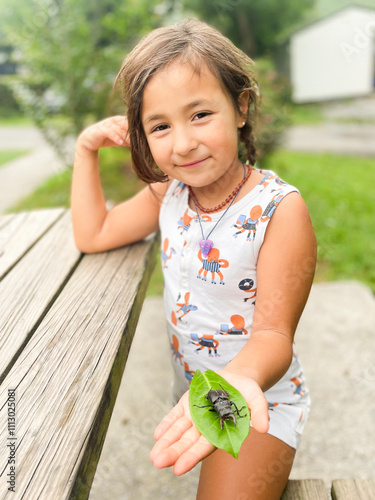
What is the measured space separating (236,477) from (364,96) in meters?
11.4

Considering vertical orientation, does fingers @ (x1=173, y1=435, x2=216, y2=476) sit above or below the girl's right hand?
below

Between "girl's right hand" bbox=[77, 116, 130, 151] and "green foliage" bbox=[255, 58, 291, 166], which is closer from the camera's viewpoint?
"girl's right hand" bbox=[77, 116, 130, 151]

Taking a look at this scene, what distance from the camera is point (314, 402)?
2.51 meters

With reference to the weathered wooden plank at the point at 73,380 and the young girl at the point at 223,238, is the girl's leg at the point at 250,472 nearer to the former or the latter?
the young girl at the point at 223,238

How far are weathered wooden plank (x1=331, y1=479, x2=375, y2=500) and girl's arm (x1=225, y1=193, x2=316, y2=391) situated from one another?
28 cm

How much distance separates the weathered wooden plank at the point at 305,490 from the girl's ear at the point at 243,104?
968mm

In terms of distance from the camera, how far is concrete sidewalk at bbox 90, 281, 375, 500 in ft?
6.97

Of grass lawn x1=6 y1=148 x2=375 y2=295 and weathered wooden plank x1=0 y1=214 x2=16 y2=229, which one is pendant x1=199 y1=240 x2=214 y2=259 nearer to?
weathered wooden plank x1=0 y1=214 x2=16 y2=229

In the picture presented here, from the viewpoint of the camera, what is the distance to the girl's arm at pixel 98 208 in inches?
68.7

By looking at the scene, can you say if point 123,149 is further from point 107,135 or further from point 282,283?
point 282,283

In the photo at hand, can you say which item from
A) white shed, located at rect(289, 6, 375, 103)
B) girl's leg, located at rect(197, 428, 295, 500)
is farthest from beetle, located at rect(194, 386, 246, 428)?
white shed, located at rect(289, 6, 375, 103)

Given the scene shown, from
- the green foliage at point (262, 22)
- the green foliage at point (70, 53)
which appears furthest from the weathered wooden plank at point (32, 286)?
the green foliage at point (262, 22)

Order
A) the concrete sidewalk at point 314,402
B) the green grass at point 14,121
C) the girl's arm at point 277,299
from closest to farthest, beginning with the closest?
the girl's arm at point 277,299
the concrete sidewalk at point 314,402
the green grass at point 14,121

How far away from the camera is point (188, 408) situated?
100 cm
